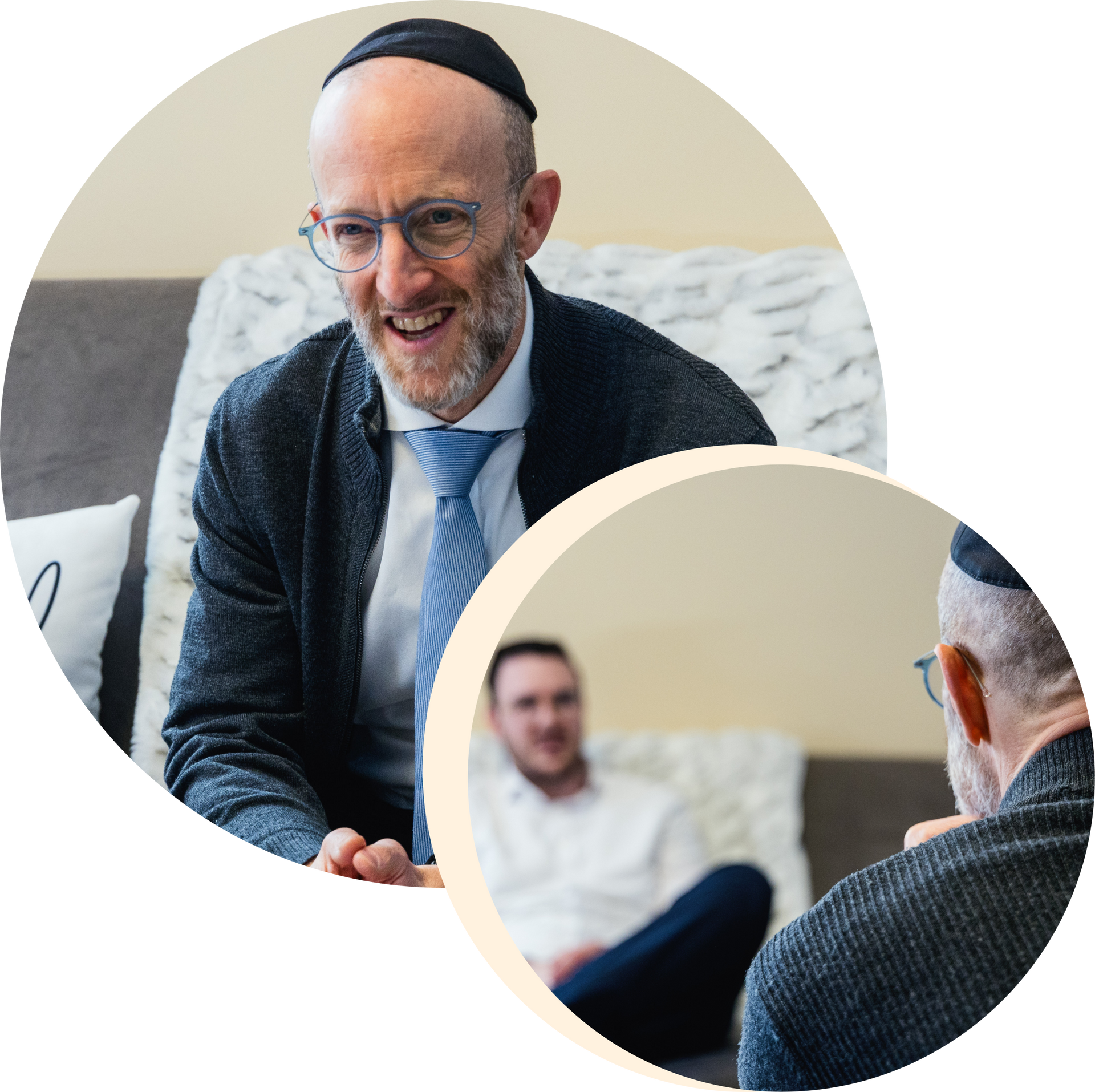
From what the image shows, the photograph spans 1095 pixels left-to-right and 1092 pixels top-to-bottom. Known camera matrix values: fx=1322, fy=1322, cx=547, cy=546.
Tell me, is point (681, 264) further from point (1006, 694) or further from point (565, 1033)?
point (565, 1033)

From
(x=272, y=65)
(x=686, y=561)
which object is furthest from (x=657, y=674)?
(x=272, y=65)

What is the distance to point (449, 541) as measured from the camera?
7.37 feet

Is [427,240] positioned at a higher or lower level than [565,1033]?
higher

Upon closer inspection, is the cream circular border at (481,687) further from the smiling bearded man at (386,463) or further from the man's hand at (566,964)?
the smiling bearded man at (386,463)

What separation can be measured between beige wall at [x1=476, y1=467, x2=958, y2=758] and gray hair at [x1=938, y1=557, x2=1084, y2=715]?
4 centimetres

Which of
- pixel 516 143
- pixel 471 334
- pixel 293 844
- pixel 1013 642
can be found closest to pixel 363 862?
pixel 293 844

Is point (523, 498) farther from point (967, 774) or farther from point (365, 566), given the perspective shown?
point (967, 774)

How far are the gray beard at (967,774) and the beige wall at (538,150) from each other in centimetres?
98

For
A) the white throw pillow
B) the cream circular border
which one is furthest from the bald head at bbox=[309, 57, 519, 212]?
the white throw pillow

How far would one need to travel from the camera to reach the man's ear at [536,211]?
2.19m

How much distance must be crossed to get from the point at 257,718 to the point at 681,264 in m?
1.11

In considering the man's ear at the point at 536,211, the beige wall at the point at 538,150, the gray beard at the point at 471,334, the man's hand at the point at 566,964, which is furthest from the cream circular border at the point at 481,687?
the beige wall at the point at 538,150

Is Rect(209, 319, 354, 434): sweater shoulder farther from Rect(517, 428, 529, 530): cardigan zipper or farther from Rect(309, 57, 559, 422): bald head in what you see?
Rect(517, 428, 529, 530): cardigan zipper

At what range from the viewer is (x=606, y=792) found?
1.79 metres
